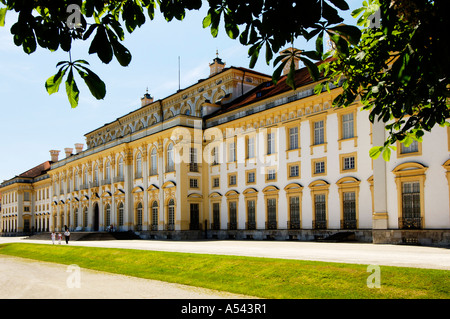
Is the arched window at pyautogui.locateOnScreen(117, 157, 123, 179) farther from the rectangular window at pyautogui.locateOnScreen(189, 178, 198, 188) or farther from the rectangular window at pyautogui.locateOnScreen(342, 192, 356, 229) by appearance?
the rectangular window at pyautogui.locateOnScreen(342, 192, 356, 229)

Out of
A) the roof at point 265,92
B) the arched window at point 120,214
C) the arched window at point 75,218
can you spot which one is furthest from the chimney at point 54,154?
the roof at point 265,92

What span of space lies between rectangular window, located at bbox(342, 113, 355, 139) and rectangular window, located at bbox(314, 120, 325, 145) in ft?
6.35

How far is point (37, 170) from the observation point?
94188 millimetres

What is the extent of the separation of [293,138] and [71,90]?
107 ft

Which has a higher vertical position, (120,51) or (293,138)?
(293,138)

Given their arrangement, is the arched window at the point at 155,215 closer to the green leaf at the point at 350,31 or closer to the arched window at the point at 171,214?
the arched window at the point at 171,214

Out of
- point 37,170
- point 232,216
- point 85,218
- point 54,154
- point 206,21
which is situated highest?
point 54,154

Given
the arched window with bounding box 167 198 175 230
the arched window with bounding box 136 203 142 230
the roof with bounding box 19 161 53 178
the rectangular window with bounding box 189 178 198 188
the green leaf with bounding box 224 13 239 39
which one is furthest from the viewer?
the roof with bounding box 19 161 53 178

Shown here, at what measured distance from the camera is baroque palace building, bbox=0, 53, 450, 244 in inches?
1059

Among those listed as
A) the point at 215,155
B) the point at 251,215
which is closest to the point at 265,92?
the point at 215,155

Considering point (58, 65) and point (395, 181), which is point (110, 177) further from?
point (58, 65)

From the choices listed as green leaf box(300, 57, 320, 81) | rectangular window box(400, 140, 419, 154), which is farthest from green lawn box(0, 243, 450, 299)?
rectangular window box(400, 140, 419, 154)

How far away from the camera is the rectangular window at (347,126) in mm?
31688

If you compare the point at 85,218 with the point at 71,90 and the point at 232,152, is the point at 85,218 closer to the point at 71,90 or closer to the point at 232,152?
the point at 232,152
